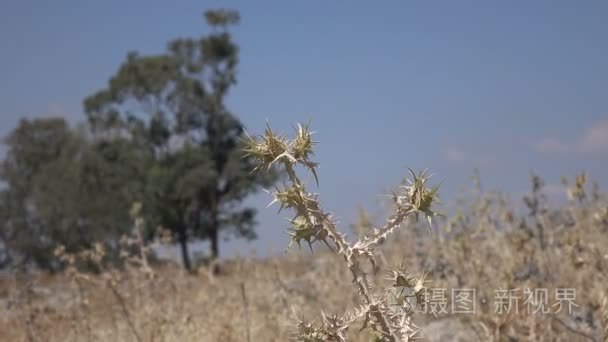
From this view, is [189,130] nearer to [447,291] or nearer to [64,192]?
[64,192]

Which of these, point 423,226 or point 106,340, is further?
point 423,226

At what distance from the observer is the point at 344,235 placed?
6.73 ft

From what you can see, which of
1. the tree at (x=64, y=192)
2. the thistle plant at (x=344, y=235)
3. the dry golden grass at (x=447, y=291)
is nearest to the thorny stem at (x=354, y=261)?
the thistle plant at (x=344, y=235)

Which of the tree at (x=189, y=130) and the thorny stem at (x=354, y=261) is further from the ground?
the tree at (x=189, y=130)

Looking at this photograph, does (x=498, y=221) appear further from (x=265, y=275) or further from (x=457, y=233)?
(x=265, y=275)

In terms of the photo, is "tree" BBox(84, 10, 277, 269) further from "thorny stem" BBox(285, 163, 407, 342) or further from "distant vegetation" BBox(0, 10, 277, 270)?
"thorny stem" BBox(285, 163, 407, 342)

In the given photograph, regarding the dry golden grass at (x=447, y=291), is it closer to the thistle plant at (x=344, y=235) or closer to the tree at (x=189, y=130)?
the thistle plant at (x=344, y=235)

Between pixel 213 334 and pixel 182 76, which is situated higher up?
pixel 182 76

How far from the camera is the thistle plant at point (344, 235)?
195 centimetres

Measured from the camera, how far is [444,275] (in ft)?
20.0

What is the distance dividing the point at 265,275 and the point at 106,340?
9.92 ft

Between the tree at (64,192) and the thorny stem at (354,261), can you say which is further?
the tree at (64,192)

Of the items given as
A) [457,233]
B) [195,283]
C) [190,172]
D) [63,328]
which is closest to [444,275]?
[457,233]

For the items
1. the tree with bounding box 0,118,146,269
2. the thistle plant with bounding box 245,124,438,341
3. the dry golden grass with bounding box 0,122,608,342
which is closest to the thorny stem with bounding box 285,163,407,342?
the thistle plant with bounding box 245,124,438,341
